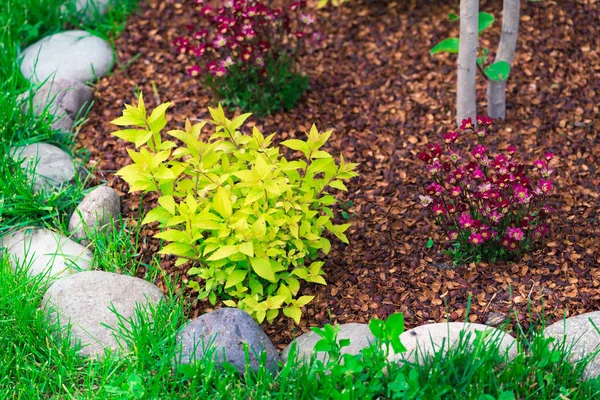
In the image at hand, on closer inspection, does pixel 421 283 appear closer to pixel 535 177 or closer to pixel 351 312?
pixel 351 312

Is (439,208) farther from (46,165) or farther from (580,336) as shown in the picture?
(46,165)

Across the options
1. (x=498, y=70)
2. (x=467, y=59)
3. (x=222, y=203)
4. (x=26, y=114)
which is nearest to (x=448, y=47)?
(x=467, y=59)

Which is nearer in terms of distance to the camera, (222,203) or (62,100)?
(222,203)

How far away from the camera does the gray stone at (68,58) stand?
15.1 feet

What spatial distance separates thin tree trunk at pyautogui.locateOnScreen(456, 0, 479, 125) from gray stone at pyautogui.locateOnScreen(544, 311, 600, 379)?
136cm

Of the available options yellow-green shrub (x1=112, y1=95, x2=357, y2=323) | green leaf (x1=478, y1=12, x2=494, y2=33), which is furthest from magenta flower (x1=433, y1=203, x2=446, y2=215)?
green leaf (x1=478, y1=12, x2=494, y2=33)

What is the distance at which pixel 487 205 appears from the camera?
324 centimetres

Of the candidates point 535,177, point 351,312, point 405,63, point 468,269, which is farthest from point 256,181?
point 405,63

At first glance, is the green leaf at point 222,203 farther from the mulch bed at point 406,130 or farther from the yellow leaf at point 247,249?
the mulch bed at point 406,130

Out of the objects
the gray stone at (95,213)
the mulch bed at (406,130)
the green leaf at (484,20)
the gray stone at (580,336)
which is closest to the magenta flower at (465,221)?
the mulch bed at (406,130)

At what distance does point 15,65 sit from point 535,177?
3.02m

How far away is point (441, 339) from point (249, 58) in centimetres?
189

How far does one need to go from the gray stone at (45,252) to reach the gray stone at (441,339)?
154 cm

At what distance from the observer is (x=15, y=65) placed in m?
4.47
